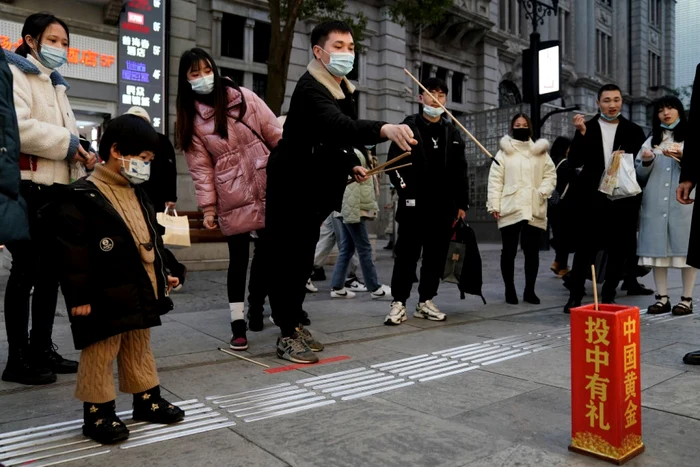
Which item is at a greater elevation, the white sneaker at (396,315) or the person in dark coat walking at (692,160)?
the person in dark coat walking at (692,160)

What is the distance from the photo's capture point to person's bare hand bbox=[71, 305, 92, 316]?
2.25 m

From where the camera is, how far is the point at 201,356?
3.72 m

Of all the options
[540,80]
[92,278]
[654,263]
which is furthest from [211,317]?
[540,80]

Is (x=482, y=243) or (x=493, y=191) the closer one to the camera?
(x=493, y=191)

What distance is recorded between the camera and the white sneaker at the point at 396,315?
15.7ft

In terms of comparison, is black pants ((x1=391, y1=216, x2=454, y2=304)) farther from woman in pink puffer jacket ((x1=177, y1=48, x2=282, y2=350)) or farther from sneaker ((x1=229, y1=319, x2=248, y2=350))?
sneaker ((x1=229, y1=319, x2=248, y2=350))

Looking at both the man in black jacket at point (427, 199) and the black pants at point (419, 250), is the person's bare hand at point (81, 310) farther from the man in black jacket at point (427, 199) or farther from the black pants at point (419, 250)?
the black pants at point (419, 250)

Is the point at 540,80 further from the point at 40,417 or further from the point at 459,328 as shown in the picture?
the point at 40,417

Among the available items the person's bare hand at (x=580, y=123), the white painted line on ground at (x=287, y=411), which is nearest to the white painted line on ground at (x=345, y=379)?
the white painted line on ground at (x=287, y=411)

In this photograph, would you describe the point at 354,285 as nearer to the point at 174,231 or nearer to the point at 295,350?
the point at 174,231

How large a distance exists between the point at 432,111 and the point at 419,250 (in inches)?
47.0

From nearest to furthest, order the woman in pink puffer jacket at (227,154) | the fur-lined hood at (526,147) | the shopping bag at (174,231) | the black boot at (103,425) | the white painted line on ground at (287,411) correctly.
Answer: the black boot at (103,425)
the white painted line on ground at (287,411)
the woman in pink puffer jacket at (227,154)
the shopping bag at (174,231)
the fur-lined hood at (526,147)

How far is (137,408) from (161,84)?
1391cm

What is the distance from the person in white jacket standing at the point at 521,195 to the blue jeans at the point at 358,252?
1376 millimetres
